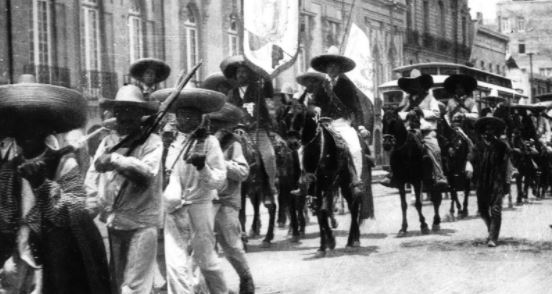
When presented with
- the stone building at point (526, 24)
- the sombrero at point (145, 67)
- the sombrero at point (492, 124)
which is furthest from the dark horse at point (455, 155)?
the stone building at point (526, 24)

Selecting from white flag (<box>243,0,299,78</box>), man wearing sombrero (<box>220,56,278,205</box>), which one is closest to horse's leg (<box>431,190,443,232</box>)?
man wearing sombrero (<box>220,56,278,205</box>)

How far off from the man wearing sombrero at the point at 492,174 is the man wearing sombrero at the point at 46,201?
7.32 metres

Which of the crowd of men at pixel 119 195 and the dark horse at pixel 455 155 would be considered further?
the dark horse at pixel 455 155

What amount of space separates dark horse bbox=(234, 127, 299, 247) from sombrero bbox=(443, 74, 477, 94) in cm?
483

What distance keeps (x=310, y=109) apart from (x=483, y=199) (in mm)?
2452

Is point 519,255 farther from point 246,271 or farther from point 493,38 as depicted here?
point 493,38

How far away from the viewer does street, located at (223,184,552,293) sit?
31.3ft

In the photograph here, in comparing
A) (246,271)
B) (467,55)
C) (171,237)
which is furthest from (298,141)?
(467,55)

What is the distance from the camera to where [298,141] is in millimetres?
11891

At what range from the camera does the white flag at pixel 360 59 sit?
15.7 meters

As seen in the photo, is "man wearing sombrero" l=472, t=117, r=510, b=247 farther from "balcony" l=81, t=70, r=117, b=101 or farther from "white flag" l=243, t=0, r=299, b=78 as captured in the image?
"balcony" l=81, t=70, r=117, b=101

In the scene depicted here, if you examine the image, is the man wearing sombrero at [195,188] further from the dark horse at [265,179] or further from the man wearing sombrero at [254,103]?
the man wearing sombrero at [254,103]

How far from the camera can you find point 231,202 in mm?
9156

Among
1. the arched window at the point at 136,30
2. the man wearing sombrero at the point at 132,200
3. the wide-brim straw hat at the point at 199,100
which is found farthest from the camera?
the arched window at the point at 136,30
